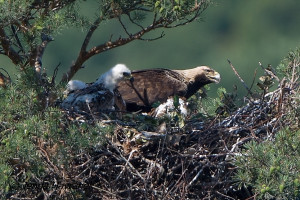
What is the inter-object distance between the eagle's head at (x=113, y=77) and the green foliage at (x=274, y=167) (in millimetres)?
1911

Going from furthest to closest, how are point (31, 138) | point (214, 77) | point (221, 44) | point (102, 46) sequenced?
point (221, 44) → point (214, 77) → point (102, 46) → point (31, 138)

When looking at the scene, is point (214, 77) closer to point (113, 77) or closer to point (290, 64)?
point (113, 77)

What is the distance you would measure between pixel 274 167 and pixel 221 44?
1374 centimetres

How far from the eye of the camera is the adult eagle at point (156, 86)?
24.7ft

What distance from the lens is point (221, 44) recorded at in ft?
61.7

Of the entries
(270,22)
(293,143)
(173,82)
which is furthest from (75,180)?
(270,22)

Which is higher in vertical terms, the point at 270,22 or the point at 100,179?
the point at 270,22

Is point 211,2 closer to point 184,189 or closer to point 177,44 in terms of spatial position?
point 184,189

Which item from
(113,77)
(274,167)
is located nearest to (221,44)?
(113,77)

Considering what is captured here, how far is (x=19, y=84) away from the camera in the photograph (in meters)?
5.60

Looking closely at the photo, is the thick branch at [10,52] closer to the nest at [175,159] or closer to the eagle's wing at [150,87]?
the nest at [175,159]

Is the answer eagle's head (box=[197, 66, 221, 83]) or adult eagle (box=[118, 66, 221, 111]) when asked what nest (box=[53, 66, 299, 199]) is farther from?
eagle's head (box=[197, 66, 221, 83])

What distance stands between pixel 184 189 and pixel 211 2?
131cm

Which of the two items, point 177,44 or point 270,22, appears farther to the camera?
point 270,22
